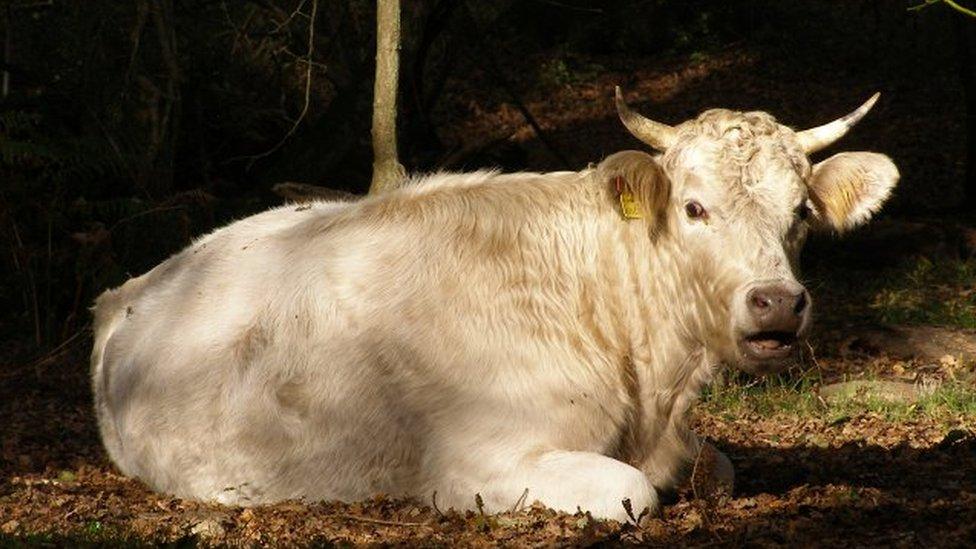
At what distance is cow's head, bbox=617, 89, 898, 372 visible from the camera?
247 inches

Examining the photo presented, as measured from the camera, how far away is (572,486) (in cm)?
609

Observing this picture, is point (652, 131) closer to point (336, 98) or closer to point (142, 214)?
point (142, 214)

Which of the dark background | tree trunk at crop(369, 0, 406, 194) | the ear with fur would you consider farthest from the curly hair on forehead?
the dark background

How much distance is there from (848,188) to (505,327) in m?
1.89

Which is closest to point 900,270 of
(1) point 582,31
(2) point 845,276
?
(2) point 845,276

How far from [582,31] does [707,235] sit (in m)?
20.0

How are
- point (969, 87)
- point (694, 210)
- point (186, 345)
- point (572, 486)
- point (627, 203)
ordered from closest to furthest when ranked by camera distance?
point (572, 486), point (694, 210), point (627, 203), point (186, 345), point (969, 87)

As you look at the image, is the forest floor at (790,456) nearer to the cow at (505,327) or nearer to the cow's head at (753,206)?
the cow at (505,327)

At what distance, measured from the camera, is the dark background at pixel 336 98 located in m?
12.4

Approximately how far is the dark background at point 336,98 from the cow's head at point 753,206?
4.94 m

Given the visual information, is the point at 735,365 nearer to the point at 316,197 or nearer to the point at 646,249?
the point at 646,249

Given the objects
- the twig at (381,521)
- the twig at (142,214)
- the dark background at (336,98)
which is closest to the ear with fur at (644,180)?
the twig at (381,521)

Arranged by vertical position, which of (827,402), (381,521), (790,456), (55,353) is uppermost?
(381,521)

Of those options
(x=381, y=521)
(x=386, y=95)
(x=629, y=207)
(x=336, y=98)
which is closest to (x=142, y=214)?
(x=386, y=95)
